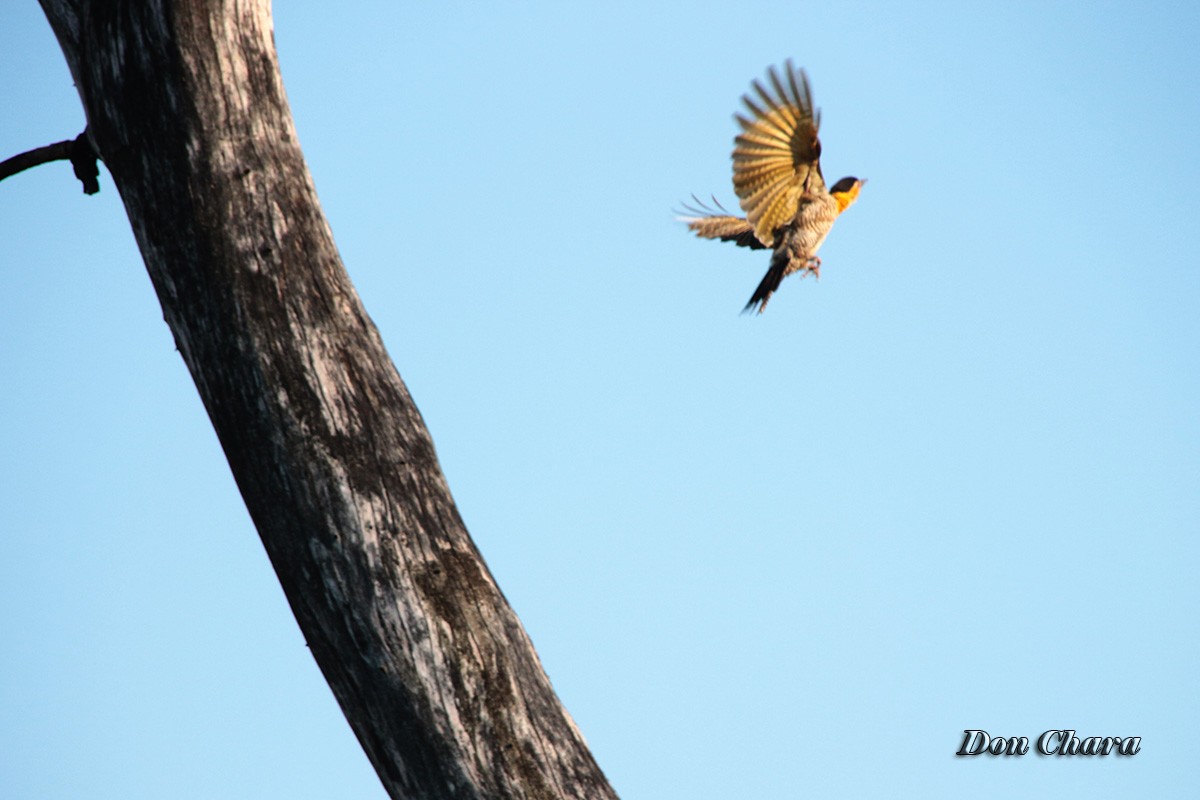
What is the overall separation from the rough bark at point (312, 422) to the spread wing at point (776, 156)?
4759 millimetres

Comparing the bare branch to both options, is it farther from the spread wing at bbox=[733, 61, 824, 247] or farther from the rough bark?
the spread wing at bbox=[733, 61, 824, 247]

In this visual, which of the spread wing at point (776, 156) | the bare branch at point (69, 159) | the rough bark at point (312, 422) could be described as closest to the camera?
the rough bark at point (312, 422)

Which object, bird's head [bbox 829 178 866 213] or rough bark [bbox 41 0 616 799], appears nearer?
rough bark [bbox 41 0 616 799]

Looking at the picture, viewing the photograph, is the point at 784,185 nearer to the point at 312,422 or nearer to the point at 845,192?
the point at 845,192

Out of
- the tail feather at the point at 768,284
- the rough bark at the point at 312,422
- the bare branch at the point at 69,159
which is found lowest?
the rough bark at the point at 312,422

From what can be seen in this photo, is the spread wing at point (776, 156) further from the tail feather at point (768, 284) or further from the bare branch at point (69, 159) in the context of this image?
the bare branch at point (69, 159)

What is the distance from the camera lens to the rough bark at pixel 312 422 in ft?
8.34

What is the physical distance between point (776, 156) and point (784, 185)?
31 centimetres

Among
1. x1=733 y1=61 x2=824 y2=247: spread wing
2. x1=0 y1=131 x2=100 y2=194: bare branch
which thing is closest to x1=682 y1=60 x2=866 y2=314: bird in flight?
x1=733 y1=61 x2=824 y2=247: spread wing

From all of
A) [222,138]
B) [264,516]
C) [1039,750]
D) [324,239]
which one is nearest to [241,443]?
[264,516]

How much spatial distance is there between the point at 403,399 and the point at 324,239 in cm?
45

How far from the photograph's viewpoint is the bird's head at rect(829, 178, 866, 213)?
8070 millimetres

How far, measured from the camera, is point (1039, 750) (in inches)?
293

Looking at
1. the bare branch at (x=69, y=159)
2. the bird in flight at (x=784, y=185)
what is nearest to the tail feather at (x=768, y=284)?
the bird in flight at (x=784, y=185)
